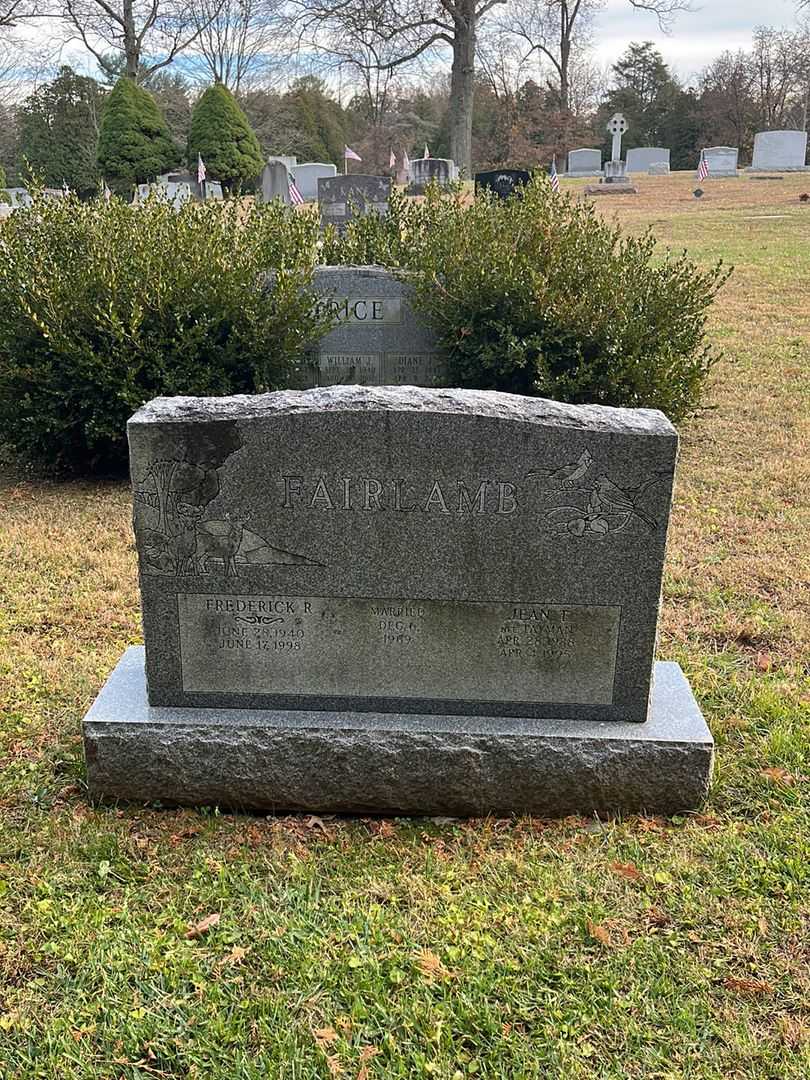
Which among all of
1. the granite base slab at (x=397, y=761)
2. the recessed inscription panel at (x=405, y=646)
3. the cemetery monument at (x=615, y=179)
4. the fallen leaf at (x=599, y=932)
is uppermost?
the cemetery monument at (x=615, y=179)

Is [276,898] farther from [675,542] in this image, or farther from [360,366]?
[360,366]

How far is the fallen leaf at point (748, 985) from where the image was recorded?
2697 millimetres

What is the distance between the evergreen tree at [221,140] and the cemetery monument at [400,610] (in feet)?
92.5

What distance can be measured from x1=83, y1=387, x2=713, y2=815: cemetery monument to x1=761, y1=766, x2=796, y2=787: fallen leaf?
0.39 m

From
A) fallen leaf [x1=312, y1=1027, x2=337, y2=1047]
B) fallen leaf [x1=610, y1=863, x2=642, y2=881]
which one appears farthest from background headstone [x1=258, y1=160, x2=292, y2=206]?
fallen leaf [x1=312, y1=1027, x2=337, y2=1047]

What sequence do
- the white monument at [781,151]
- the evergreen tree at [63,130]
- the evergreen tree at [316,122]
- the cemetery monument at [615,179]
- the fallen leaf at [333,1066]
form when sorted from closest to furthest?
the fallen leaf at [333,1066] → the cemetery monument at [615,179] → the evergreen tree at [63,130] → the white monument at [781,151] → the evergreen tree at [316,122]

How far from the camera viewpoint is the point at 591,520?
324 cm

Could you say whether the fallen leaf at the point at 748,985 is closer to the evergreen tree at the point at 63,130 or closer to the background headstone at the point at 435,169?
the background headstone at the point at 435,169

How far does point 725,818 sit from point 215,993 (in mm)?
1846

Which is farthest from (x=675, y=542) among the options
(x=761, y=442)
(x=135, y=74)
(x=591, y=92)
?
(x=591, y=92)

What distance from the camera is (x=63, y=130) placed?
35844 millimetres

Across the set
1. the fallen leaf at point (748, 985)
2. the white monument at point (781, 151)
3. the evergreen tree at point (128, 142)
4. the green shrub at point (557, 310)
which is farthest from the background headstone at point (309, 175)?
the fallen leaf at point (748, 985)

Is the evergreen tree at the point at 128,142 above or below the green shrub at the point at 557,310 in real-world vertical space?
above

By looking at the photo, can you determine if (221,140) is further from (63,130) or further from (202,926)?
(202,926)
